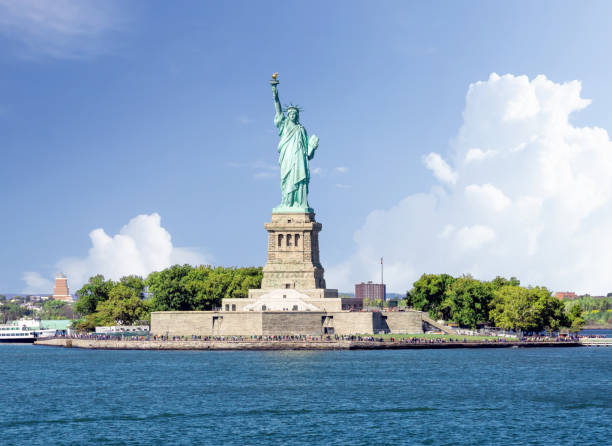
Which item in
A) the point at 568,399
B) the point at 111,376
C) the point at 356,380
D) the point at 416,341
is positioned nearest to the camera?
the point at 568,399

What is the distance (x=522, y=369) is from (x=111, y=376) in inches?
1425

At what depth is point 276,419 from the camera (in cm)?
6072

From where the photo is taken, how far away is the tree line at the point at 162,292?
13400 centimetres

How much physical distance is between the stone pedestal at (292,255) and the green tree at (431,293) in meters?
19.4

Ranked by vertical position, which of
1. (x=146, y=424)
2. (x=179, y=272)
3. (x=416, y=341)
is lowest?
(x=146, y=424)

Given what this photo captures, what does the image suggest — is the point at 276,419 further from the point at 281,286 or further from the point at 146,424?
the point at 281,286

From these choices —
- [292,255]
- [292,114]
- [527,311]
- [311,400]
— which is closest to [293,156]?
[292,114]

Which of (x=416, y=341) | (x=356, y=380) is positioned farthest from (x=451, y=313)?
(x=356, y=380)

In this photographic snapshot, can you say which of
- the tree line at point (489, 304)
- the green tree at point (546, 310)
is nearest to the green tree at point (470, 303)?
the tree line at point (489, 304)

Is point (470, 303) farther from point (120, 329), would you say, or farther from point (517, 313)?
point (120, 329)

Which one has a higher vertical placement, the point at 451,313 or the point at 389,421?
the point at 451,313

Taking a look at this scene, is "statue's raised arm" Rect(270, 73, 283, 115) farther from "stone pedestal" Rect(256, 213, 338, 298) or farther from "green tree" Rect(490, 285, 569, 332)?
"green tree" Rect(490, 285, 569, 332)

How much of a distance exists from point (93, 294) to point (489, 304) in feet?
192

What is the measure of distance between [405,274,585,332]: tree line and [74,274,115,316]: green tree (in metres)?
45.1
